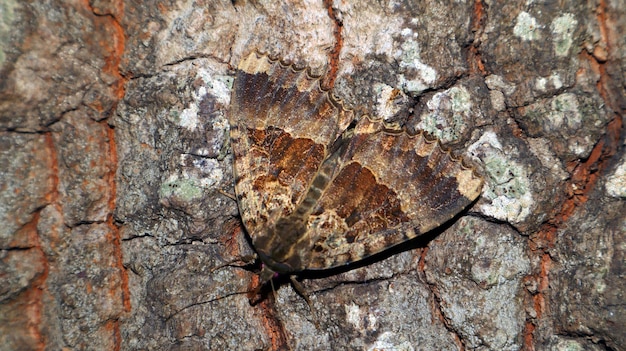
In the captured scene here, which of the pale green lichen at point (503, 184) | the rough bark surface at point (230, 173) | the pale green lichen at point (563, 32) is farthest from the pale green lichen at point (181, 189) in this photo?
the pale green lichen at point (563, 32)

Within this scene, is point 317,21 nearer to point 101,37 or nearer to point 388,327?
point 101,37

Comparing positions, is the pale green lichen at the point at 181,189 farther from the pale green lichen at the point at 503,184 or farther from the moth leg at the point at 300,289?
the pale green lichen at the point at 503,184

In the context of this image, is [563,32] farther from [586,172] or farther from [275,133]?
[275,133]

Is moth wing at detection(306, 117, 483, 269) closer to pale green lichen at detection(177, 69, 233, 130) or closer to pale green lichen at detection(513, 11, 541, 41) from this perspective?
pale green lichen at detection(513, 11, 541, 41)

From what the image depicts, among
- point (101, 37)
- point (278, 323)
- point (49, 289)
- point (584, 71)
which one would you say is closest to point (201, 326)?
point (278, 323)

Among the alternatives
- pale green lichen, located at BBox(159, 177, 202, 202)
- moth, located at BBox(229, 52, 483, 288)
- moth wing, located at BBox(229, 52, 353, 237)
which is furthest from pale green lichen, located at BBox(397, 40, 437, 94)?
pale green lichen, located at BBox(159, 177, 202, 202)

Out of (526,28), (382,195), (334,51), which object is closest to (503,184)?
(382,195)

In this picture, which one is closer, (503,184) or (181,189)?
(503,184)
